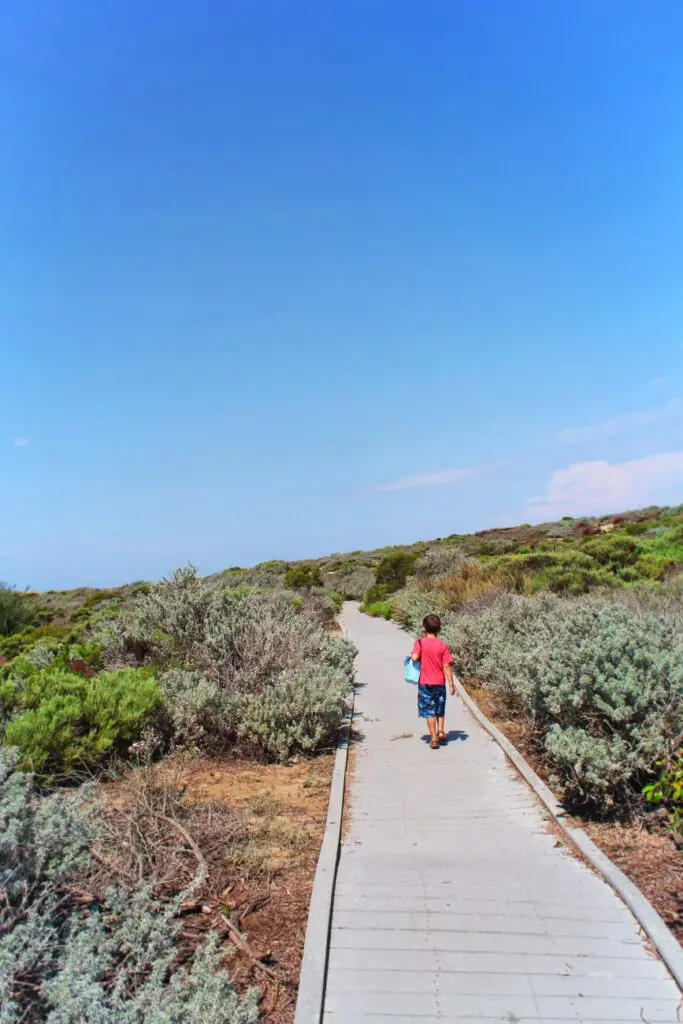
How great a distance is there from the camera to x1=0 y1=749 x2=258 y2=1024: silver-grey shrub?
8.84ft

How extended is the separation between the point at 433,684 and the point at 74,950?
Answer: 6.15 m

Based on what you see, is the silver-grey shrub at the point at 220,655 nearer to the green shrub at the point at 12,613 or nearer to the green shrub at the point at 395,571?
the green shrub at the point at 12,613

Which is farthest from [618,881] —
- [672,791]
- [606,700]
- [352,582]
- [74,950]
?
[352,582]

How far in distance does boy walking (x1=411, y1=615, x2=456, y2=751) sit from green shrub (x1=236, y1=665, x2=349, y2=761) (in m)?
1.03

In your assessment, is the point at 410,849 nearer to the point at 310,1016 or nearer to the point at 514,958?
the point at 514,958

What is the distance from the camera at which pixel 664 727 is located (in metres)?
5.77

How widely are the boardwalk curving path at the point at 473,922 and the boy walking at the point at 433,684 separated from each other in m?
1.41

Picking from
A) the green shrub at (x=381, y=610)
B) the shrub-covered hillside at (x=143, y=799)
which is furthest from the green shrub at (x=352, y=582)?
the shrub-covered hillside at (x=143, y=799)

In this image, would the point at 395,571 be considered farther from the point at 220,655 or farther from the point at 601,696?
the point at 601,696

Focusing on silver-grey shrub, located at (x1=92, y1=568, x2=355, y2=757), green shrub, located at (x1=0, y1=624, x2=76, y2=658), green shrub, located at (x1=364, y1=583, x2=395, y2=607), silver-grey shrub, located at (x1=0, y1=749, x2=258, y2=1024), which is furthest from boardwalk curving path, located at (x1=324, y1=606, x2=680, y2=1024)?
green shrub, located at (x1=364, y1=583, x2=395, y2=607)

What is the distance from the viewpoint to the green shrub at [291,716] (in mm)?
8039

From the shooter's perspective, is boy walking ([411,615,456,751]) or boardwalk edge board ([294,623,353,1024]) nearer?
boardwalk edge board ([294,623,353,1024])

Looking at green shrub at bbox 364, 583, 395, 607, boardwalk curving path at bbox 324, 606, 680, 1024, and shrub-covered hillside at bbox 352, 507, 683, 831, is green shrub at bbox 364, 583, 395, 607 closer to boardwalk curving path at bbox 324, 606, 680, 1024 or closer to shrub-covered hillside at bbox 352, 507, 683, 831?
shrub-covered hillside at bbox 352, 507, 683, 831

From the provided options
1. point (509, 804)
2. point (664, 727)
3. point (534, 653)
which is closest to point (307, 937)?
point (509, 804)
